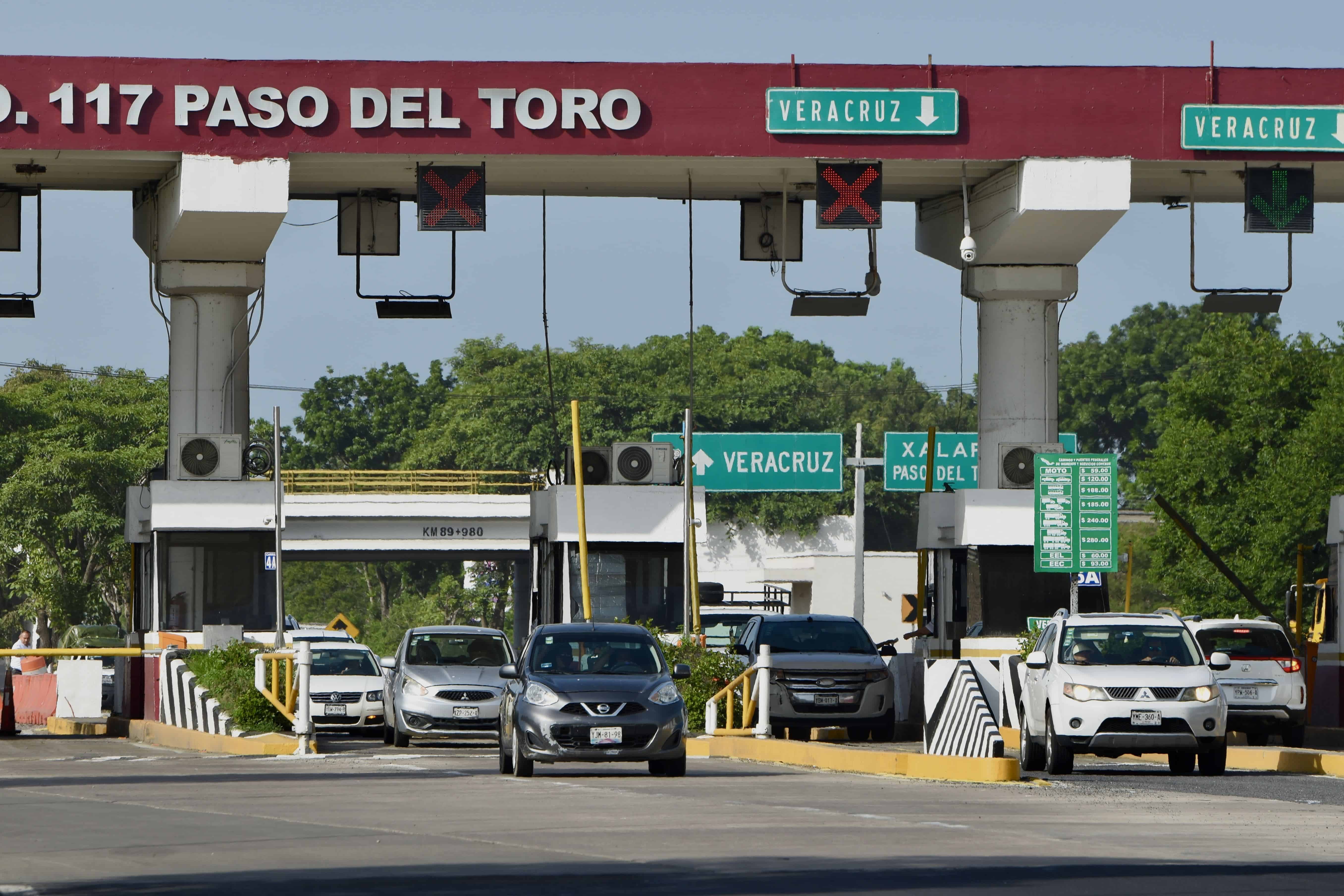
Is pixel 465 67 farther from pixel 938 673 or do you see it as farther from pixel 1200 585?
pixel 1200 585

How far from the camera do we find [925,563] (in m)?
34.0

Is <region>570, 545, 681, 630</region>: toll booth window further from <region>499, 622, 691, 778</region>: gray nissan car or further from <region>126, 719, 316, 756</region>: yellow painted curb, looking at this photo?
<region>499, 622, 691, 778</region>: gray nissan car

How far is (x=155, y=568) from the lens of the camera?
31562mm

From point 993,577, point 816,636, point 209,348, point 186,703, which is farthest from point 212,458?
point 993,577

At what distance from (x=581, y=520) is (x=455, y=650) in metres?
2.86

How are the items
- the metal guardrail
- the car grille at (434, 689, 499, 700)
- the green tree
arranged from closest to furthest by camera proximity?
the car grille at (434, 689, 499, 700) < the metal guardrail < the green tree

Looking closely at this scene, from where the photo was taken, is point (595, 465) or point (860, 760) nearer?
point (860, 760)

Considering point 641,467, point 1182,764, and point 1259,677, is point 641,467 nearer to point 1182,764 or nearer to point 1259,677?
point 1259,677

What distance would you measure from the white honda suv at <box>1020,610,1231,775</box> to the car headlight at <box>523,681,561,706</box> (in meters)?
4.76

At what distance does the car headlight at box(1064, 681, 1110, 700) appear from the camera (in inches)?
851

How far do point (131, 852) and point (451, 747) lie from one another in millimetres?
16125

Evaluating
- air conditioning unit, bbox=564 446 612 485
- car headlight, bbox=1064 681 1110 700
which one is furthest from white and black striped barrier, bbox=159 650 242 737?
car headlight, bbox=1064 681 1110 700

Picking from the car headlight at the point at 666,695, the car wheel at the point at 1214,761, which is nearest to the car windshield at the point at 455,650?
the car headlight at the point at 666,695

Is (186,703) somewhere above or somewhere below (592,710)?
below
